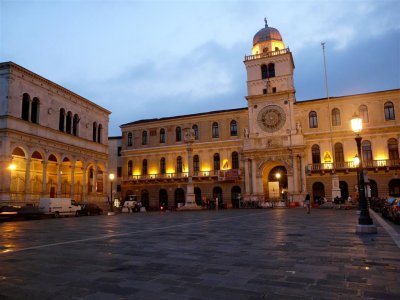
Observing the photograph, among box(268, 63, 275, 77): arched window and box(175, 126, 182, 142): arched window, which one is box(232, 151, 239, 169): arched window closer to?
box(175, 126, 182, 142): arched window

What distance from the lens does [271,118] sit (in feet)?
148

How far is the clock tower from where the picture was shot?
141 ft

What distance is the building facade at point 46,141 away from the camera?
98.6 feet

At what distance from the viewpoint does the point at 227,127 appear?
48406 mm

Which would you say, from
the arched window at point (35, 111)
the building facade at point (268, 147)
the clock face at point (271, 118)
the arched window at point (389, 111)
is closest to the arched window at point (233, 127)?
the building facade at point (268, 147)

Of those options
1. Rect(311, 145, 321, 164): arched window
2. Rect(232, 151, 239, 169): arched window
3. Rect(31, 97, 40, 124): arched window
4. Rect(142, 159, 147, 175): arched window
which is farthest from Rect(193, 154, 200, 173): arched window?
Rect(31, 97, 40, 124): arched window

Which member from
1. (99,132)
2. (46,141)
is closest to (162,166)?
(99,132)

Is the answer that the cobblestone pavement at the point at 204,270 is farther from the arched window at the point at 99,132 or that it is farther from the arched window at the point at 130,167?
the arched window at the point at 130,167

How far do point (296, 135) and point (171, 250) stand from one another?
123 feet

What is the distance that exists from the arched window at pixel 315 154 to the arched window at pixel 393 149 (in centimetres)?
807

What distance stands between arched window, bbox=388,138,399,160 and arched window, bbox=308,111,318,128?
883 centimetres

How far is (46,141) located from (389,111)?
131 feet

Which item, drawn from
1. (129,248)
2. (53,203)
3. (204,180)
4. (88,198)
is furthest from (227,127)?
(129,248)

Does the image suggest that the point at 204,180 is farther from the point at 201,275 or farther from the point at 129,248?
the point at 201,275
